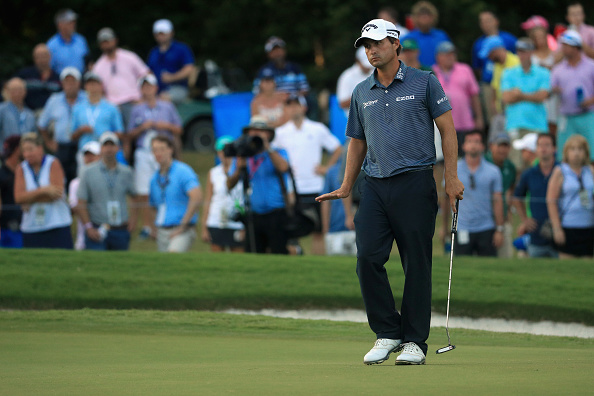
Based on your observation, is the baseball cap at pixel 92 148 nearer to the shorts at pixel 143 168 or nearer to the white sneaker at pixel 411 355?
the shorts at pixel 143 168

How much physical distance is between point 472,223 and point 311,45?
57.1 ft

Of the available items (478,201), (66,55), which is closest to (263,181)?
(478,201)

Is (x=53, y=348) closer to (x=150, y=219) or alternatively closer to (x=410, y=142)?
(x=410, y=142)

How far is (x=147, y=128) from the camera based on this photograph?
16.4m

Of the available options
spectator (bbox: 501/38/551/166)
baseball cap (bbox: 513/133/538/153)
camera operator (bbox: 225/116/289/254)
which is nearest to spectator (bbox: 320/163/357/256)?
camera operator (bbox: 225/116/289/254)

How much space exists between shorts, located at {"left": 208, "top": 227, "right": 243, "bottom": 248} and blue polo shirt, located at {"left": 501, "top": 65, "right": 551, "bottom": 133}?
4.44m

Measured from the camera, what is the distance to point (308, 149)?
593 inches

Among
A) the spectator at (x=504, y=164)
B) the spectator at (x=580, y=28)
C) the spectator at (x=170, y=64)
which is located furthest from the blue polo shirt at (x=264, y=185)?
the spectator at (x=580, y=28)

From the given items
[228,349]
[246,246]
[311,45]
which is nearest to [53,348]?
[228,349]

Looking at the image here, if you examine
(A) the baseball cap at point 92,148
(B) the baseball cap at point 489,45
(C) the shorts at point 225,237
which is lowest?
(C) the shorts at point 225,237

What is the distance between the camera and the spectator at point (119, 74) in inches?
682

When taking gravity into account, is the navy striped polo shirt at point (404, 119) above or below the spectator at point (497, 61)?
below

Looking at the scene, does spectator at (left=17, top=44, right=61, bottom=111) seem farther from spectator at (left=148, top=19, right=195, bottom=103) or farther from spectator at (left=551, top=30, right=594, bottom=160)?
spectator at (left=551, top=30, right=594, bottom=160)

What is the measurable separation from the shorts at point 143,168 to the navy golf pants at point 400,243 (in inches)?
383
